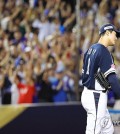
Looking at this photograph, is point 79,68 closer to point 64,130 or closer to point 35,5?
point 64,130

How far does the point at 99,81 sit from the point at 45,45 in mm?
5287

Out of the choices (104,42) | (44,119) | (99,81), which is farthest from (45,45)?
(99,81)

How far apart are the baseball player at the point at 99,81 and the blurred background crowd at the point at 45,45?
2736 millimetres

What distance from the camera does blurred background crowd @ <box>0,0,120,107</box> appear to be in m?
10.4

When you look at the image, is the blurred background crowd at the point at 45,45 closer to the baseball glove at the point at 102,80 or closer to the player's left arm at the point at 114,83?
the baseball glove at the point at 102,80

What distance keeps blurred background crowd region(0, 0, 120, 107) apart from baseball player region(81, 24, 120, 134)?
2736mm

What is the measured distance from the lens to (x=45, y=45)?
11.8 metres

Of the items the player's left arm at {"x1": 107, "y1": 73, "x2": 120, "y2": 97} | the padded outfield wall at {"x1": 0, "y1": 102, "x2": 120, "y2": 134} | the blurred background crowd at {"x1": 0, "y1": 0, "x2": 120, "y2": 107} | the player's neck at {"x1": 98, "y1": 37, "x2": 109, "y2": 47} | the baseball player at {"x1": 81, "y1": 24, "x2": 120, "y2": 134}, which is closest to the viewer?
the player's left arm at {"x1": 107, "y1": 73, "x2": 120, "y2": 97}

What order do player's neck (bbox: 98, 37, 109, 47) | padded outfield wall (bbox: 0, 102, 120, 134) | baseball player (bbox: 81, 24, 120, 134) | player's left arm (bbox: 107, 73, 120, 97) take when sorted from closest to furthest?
player's left arm (bbox: 107, 73, 120, 97), baseball player (bbox: 81, 24, 120, 134), player's neck (bbox: 98, 37, 109, 47), padded outfield wall (bbox: 0, 102, 120, 134)

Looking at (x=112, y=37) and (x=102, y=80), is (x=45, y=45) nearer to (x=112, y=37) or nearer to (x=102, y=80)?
(x=112, y=37)

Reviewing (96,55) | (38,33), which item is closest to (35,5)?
(38,33)

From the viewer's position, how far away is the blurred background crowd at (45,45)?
10.4 metres

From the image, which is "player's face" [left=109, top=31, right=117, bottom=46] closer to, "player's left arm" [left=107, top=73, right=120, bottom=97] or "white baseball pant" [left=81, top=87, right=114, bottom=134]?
"player's left arm" [left=107, top=73, right=120, bottom=97]

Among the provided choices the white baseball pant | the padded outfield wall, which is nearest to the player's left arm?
the white baseball pant
